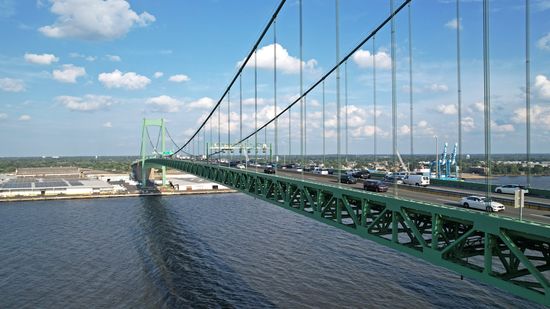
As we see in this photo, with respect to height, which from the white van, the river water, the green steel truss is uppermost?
the white van

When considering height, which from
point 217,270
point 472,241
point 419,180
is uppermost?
point 419,180

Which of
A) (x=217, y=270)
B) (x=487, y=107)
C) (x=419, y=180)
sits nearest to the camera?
(x=487, y=107)

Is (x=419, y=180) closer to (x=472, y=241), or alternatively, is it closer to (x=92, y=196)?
(x=472, y=241)

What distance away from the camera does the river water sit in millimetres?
21156

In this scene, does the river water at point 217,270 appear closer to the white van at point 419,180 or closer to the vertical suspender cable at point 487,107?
the white van at point 419,180

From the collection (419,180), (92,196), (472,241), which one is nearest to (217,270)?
(419,180)

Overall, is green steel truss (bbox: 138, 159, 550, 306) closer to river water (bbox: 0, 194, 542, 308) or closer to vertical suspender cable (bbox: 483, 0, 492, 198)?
vertical suspender cable (bbox: 483, 0, 492, 198)

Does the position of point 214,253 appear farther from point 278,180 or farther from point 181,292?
point 278,180

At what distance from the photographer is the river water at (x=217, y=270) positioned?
21.2 m

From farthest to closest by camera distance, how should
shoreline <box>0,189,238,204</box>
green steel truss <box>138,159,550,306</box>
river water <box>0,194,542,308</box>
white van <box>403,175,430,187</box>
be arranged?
shoreline <box>0,189,238,204</box> → white van <box>403,175,430,187</box> → river water <box>0,194,542,308</box> → green steel truss <box>138,159,550,306</box>

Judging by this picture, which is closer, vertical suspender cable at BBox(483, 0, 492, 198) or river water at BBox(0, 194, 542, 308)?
vertical suspender cable at BBox(483, 0, 492, 198)

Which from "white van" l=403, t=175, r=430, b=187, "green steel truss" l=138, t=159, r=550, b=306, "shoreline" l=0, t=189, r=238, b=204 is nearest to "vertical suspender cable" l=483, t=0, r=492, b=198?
"green steel truss" l=138, t=159, r=550, b=306

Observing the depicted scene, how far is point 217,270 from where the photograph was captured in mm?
26500

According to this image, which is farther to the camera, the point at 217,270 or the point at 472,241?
the point at 217,270
